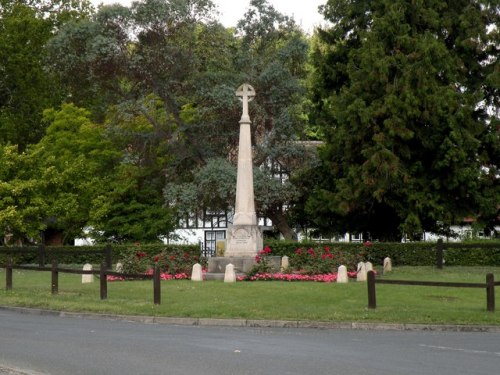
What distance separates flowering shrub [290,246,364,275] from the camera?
3005 centimetres

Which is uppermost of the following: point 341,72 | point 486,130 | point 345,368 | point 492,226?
point 341,72

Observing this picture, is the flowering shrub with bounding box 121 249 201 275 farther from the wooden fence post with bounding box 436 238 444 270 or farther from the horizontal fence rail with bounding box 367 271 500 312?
the horizontal fence rail with bounding box 367 271 500 312

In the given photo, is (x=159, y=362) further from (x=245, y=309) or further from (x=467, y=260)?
(x=467, y=260)

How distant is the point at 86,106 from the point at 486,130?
27598 mm

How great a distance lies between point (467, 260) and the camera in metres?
38.8

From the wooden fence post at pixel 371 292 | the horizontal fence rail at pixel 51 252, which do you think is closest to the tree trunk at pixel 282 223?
the horizontal fence rail at pixel 51 252

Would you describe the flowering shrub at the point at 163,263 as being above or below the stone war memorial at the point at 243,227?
below

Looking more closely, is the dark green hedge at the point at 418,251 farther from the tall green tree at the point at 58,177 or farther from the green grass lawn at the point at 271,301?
the tall green tree at the point at 58,177

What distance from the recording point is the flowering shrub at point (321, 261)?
3005 centimetres

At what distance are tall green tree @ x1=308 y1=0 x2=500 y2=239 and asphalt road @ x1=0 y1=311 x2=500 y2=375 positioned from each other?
73.3 feet

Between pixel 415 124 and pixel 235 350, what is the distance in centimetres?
2853

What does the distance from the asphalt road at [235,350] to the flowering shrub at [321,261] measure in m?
12.9

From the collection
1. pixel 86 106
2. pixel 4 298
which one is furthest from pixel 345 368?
pixel 86 106

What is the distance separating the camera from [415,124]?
39812 mm
